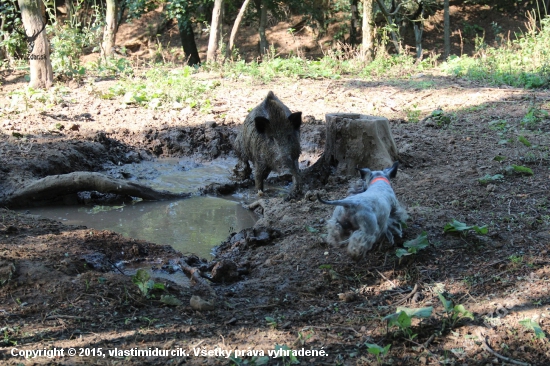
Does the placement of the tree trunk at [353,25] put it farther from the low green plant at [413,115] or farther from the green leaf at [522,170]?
the green leaf at [522,170]

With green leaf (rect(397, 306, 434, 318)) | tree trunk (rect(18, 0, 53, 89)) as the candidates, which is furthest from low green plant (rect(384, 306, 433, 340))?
tree trunk (rect(18, 0, 53, 89))

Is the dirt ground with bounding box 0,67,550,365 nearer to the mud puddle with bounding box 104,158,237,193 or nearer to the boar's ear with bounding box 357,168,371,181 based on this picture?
the boar's ear with bounding box 357,168,371,181

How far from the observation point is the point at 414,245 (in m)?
4.61

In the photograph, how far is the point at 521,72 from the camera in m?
12.6

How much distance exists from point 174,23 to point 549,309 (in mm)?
26594

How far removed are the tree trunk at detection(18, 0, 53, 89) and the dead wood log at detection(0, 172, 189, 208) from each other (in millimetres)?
5390

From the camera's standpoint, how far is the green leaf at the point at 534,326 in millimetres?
3316

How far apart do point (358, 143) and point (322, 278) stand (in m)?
3.57

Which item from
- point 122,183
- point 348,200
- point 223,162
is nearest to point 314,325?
point 348,200

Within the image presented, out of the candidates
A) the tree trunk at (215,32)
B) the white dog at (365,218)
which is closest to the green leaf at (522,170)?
the white dog at (365,218)

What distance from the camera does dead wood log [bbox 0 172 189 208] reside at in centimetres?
779

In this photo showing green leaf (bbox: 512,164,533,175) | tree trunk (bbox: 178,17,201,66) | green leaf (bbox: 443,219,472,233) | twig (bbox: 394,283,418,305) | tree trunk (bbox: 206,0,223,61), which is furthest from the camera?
tree trunk (bbox: 178,17,201,66)

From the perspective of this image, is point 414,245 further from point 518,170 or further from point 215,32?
point 215,32

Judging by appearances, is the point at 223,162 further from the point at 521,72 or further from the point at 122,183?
the point at 521,72
